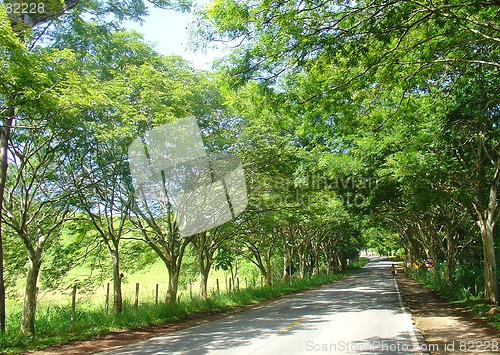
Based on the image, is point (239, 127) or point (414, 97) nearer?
point (414, 97)

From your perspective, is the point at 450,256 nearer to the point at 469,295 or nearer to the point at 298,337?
the point at 469,295

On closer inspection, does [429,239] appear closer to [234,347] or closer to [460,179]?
[460,179]

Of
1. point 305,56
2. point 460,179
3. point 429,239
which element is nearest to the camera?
point 305,56

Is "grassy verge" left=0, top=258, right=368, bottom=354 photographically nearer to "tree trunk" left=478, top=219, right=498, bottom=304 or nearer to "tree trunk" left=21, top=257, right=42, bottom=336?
"tree trunk" left=21, top=257, right=42, bottom=336

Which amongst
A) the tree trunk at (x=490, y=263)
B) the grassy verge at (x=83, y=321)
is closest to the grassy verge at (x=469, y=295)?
the tree trunk at (x=490, y=263)

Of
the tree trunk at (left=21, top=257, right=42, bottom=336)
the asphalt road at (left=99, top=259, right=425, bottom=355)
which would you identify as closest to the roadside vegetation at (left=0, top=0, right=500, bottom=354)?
the tree trunk at (left=21, top=257, right=42, bottom=336)

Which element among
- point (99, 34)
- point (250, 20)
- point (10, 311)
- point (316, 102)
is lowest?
point (10, 311)

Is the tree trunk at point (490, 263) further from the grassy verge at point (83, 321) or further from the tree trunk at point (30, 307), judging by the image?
the tree trunk at point (30, 307)

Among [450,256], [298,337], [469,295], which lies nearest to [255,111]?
[298,337]

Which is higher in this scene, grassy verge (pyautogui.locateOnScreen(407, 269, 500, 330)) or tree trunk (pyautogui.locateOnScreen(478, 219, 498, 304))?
tree trunk (pyautogui.locateOnScreen(478, 219, 498, 304))

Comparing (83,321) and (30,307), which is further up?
(30,307)

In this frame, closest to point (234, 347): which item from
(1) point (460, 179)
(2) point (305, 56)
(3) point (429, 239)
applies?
(2) point (305, 56)

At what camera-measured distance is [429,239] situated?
32.2 m

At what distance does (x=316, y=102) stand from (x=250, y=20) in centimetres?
281
